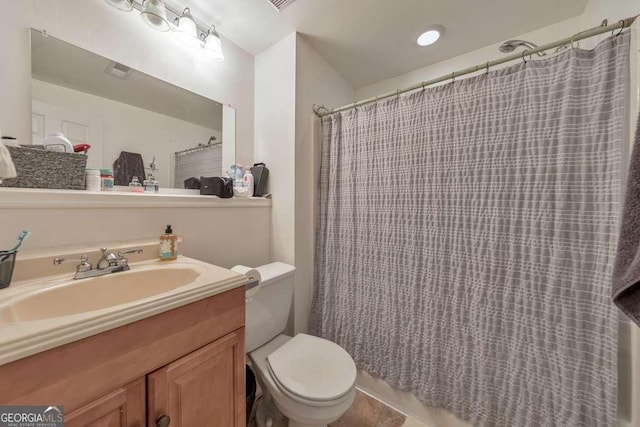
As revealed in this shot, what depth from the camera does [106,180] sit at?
3.37 feet

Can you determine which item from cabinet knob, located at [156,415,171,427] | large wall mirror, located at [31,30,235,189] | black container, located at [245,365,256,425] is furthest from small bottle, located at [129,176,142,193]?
black container, located at [245,365,256,425]

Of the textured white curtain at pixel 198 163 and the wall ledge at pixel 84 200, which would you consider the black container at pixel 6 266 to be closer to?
the wall ledge at pixel 84 200

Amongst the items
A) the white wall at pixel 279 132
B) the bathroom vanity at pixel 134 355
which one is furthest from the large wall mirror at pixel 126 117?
the bathroom vanity at pixel 134 355

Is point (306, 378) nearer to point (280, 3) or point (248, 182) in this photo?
point (248, 182)

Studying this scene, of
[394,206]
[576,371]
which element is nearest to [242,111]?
[394,206]

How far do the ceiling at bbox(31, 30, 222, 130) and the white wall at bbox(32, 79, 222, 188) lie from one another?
0.10 ft

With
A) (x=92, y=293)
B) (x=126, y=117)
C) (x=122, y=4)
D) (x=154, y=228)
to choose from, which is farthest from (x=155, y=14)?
(x=92, y=293)

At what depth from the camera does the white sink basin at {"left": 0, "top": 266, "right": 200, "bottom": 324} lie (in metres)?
0.65

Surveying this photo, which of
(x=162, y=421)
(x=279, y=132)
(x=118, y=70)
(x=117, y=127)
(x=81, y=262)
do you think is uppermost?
(x=118, y=70)

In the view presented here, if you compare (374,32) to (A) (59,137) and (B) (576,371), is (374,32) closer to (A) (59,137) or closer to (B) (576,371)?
(A) (59,137)

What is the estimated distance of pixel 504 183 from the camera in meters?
1.03

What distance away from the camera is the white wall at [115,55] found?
2.87 ft

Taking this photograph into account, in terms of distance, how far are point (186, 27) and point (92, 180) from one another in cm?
95

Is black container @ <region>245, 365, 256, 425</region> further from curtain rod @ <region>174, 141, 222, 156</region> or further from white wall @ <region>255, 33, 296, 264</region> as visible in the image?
curtain rod @ <region>174, 141, 222, 156</region>
